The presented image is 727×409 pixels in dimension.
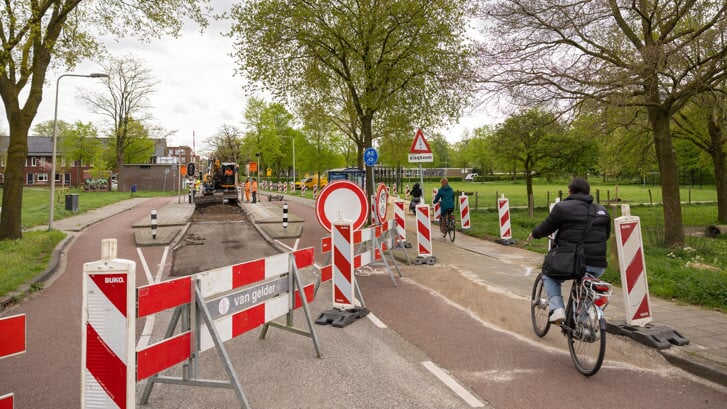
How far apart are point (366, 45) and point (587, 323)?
13.6 meters

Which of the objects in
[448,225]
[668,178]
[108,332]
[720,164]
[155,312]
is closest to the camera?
[108,332]

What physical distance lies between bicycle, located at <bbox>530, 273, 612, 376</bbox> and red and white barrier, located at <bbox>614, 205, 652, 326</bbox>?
3.50 feet

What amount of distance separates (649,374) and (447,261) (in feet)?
21.9

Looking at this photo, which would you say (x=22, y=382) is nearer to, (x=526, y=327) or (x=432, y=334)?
(x=432, y=334)

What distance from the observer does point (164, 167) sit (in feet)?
191

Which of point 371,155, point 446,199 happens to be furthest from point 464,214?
point 371,155

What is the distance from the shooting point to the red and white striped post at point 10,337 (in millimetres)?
2615

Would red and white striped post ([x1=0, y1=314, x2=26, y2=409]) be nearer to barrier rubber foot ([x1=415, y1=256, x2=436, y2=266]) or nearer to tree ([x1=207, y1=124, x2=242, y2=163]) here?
barrier rubber foot ([x1=415, y1=256, x2=436, y2=266])

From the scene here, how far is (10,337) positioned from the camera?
2646mm

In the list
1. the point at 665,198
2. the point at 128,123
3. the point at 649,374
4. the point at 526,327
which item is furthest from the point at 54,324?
the point at 128,123

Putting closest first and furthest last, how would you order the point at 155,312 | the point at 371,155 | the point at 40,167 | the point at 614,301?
the point at 155,312
the point at 614,301
the point at 371,155
the point at 40,167

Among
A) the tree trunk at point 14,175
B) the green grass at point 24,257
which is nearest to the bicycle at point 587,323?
the green grass at point 24,257

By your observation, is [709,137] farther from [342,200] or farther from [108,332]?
[108,332]

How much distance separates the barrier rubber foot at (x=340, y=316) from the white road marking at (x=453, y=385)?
5.09ft
